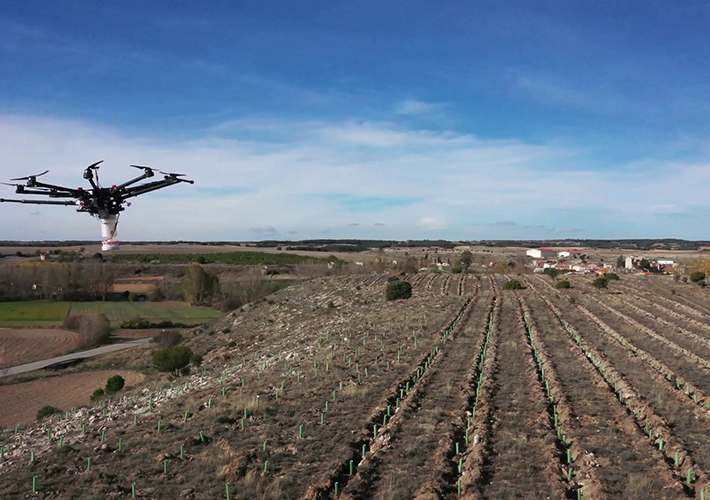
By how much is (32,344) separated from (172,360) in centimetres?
3694

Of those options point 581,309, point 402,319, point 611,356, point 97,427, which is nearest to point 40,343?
point 402,319

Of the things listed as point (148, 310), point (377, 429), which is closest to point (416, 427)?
point (377, 429)

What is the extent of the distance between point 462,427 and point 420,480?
3.76 m

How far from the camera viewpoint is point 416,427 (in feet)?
48.7

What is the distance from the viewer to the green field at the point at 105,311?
79844mm

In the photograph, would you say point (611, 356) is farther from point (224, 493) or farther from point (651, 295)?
point (651, 295)

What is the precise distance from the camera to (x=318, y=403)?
17.8 m

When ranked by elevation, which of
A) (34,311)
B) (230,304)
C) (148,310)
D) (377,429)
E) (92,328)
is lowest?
(148,310)

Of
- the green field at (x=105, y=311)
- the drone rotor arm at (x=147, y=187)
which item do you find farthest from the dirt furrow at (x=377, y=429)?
the green field at (x=105, y=311)

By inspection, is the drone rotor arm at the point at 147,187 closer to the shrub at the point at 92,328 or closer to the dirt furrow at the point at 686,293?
the dirt furrow at the point at 686,293

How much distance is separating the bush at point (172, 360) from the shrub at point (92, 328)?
34.6 m

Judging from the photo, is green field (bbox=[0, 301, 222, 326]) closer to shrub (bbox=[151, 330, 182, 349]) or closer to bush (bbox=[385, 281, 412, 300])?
shrub (bbox=[151, 330, 182, 349])

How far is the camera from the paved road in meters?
51.7

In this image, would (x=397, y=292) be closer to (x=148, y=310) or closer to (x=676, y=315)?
(x=676, y=315)
